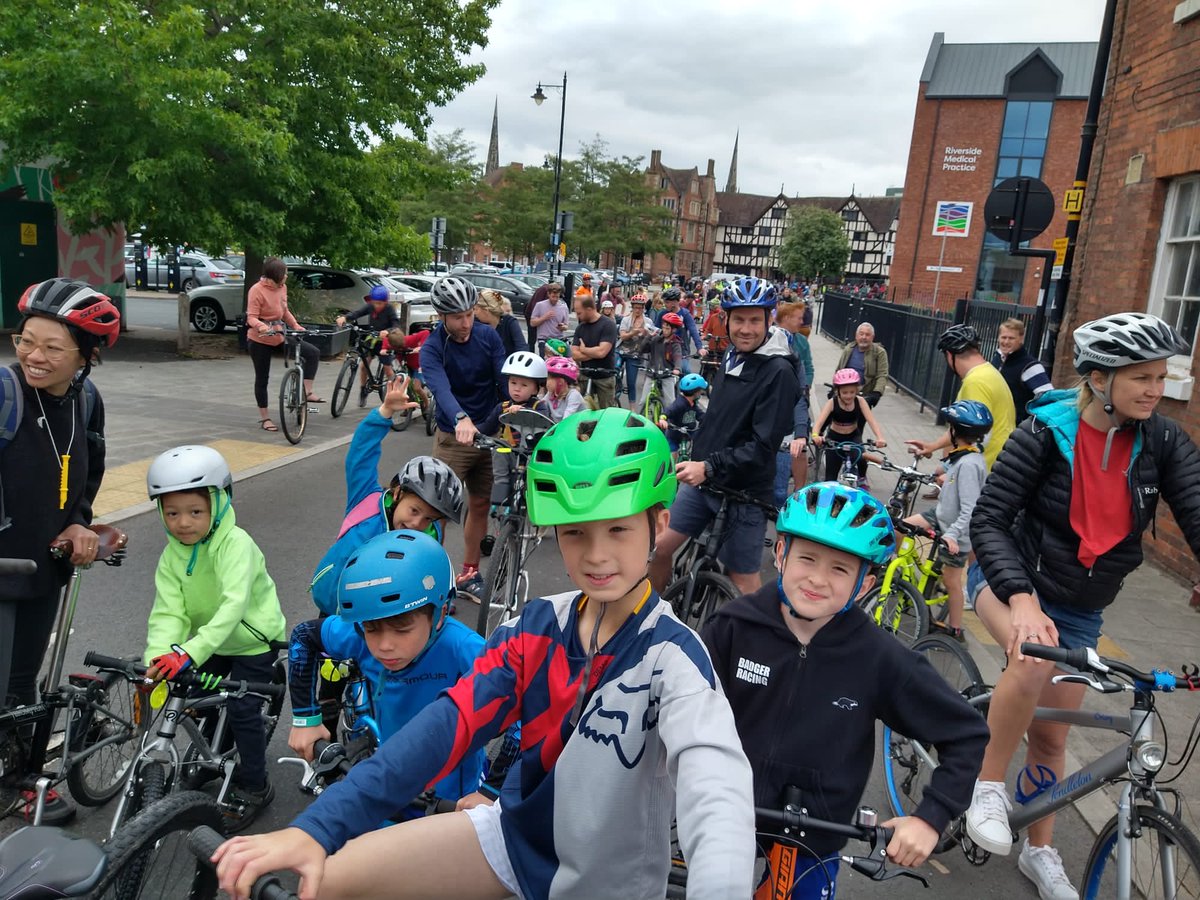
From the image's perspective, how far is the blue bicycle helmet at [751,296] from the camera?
4566 mm

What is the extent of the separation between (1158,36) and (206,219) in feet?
46.5

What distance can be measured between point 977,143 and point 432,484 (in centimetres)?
5160

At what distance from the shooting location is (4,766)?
3.39 meters

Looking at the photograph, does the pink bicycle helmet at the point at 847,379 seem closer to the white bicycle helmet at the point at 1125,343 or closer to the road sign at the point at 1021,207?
the road sign at the point at 1021,207

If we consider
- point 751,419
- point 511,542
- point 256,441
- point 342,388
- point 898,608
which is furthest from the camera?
point 342,388

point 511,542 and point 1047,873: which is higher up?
point 511,542

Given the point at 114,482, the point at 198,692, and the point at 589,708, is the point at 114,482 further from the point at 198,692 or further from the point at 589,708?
the point at 589,708

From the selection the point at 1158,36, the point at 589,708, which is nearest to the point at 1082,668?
the point at 589,708

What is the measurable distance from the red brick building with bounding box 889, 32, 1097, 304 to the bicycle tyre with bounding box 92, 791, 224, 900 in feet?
155

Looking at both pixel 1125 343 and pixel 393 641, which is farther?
pixel 1125 343

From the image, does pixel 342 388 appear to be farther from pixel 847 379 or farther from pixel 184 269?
pixel 184 269

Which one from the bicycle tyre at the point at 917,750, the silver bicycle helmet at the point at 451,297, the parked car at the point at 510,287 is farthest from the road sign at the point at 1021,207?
the parked car at the point at 510,287

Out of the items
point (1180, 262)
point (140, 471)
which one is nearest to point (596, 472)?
point (140, 471)

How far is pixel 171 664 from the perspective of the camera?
2.89 meters
